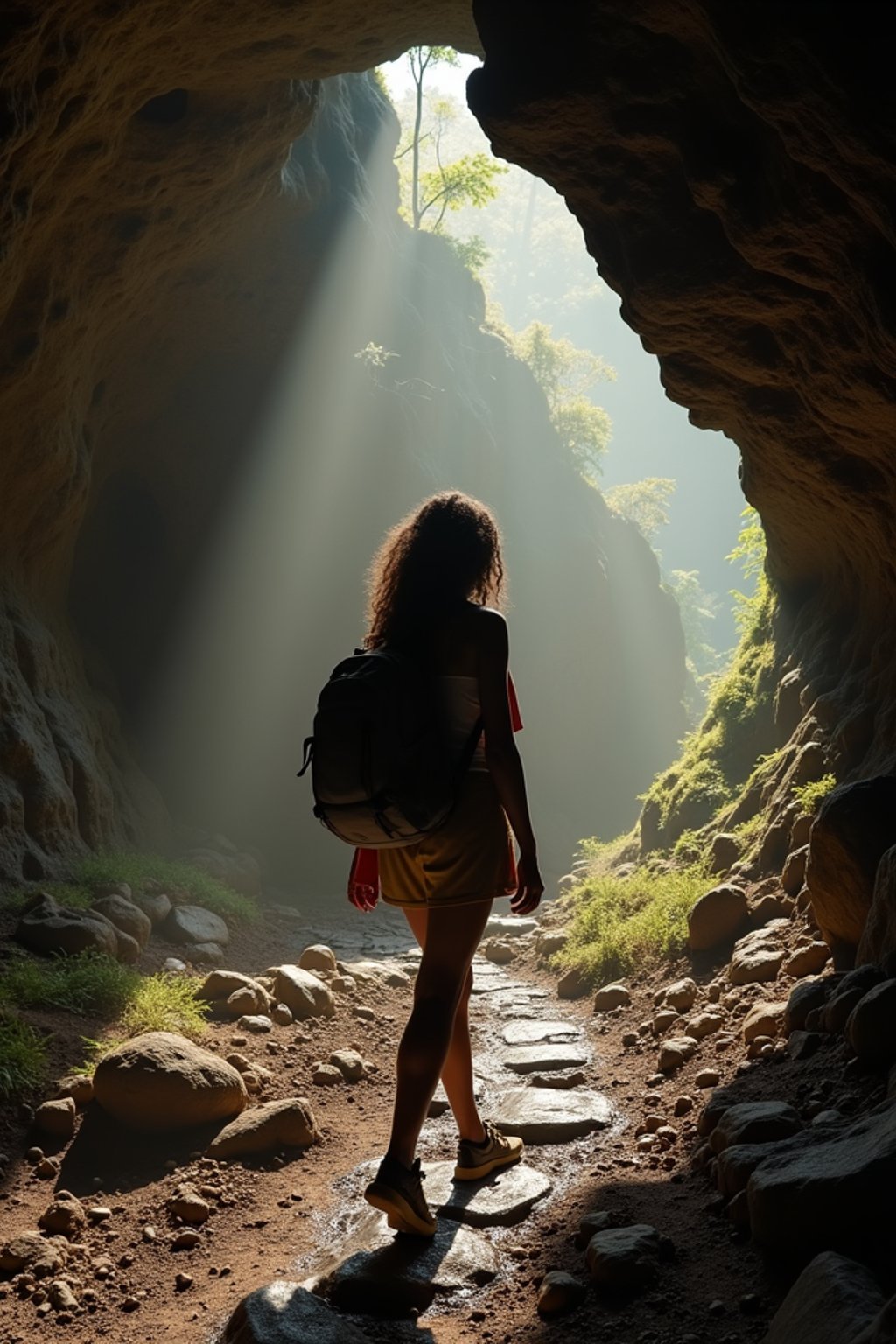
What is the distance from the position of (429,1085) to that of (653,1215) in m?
0.80

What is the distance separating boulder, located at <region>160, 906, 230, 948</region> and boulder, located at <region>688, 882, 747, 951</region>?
13.7 feet

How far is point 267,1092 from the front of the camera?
4.83 meters

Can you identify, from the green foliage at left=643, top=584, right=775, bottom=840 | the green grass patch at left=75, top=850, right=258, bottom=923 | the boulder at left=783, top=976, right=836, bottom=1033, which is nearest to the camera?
the boulder at left=783, top=976, right=836, bottom=1033

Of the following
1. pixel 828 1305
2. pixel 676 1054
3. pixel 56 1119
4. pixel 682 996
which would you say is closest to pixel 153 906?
pixel 56 1119

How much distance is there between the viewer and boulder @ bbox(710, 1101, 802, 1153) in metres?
3.12

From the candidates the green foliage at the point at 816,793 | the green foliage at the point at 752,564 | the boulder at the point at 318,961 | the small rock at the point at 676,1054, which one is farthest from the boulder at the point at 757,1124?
the green foliage at the point at 752,564

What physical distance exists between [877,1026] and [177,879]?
25.6 ft

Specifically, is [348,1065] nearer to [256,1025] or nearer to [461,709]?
[256,1025]

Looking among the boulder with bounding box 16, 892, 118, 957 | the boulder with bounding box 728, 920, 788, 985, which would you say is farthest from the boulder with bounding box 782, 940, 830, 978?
the boulder with bounding box 16, 892, 118, 957

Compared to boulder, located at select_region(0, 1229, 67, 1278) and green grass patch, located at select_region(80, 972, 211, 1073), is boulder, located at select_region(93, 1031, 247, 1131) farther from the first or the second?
boulder, located at select_region(0, 1229, 67, 1278)

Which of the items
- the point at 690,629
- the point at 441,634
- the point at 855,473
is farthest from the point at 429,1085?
the point at 690,629

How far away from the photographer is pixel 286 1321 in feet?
8.09

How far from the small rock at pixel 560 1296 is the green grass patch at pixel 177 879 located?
6.56 m

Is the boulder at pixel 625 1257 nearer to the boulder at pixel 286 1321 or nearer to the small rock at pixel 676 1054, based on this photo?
the boulder at pixel 286 1321
